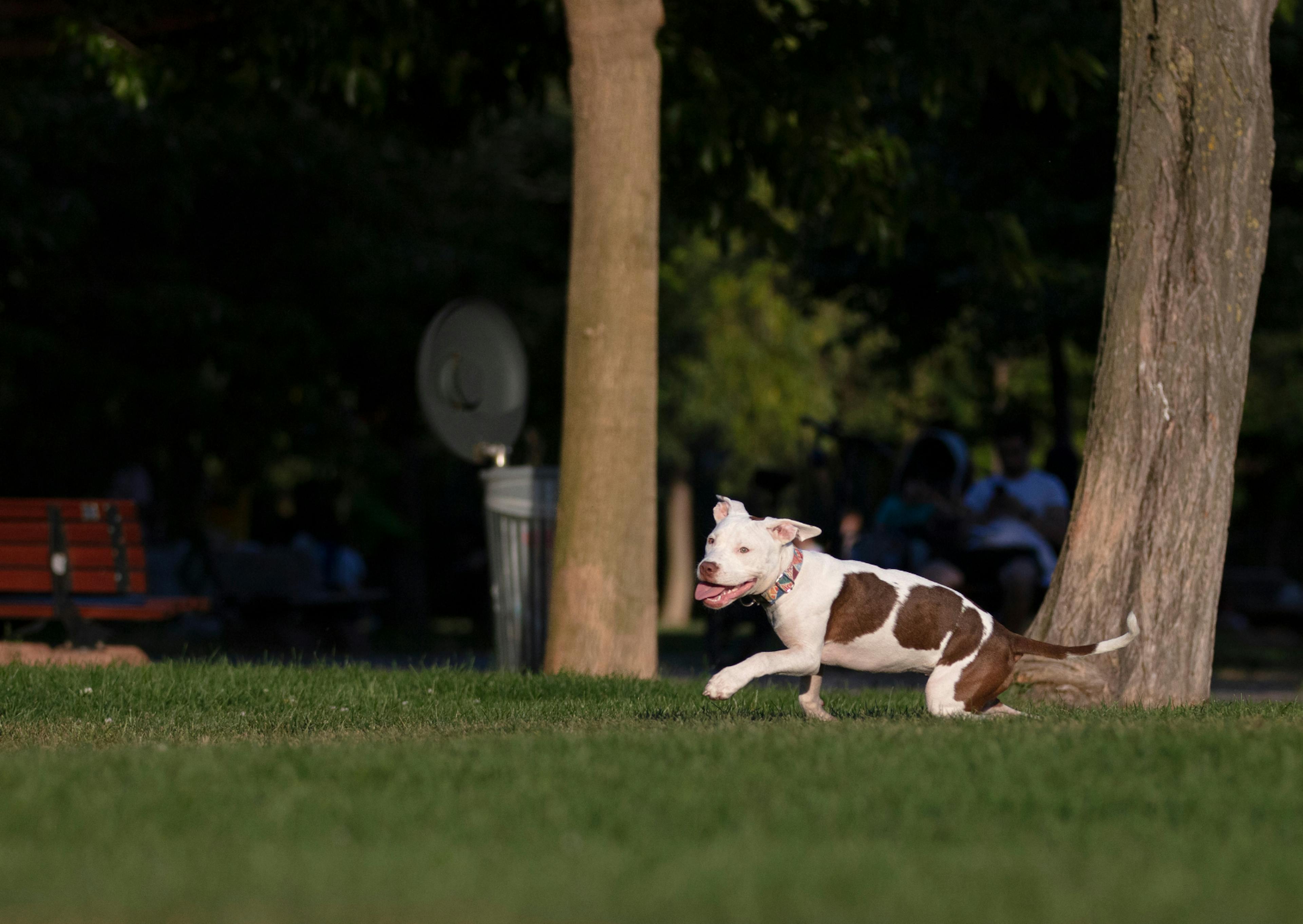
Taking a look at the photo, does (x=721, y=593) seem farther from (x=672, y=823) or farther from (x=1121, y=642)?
(x=672, y=823)

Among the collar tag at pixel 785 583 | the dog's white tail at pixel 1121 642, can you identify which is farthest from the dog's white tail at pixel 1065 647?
the collar tag at pixel 785 583

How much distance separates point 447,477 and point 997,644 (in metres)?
32.3

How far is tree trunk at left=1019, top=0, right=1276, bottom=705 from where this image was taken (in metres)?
9.80

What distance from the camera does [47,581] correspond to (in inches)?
559

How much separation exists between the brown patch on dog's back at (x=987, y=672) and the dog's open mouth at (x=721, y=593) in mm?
1100

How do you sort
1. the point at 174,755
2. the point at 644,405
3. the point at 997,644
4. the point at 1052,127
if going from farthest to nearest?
the point at 1052,127 → the point at 644,405 → the point at 997,644 → the point at 174,755

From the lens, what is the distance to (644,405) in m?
11.5

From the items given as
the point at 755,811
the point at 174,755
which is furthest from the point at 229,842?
the point at 174,755

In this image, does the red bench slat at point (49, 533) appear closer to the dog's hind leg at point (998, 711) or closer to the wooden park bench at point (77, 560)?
the wooden park bench at point (77, 560)

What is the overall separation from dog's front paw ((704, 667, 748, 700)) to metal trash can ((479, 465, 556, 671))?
5564 millimetres

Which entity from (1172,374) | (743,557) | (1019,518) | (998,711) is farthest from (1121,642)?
(1019,518)

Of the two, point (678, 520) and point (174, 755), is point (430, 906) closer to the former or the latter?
point (174, 755)

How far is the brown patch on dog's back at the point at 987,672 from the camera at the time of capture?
8086mm

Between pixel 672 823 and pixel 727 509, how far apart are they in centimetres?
284
